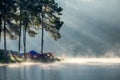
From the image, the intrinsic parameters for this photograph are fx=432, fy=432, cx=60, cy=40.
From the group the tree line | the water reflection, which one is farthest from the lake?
the tree line

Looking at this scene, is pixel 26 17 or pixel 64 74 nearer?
pixel 64 74

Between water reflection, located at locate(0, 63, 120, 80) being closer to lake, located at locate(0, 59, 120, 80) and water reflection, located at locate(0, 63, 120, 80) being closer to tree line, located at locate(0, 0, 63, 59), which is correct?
lake, located at locate(0, 59, 120, 80)

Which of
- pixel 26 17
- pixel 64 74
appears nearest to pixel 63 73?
pixel 64 74

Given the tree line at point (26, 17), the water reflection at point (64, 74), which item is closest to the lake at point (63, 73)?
the water reflection at point (64, 74)

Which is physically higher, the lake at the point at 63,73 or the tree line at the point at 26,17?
the tree line at the point at 26,17

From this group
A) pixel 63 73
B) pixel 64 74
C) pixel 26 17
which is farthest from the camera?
pixel 26 17

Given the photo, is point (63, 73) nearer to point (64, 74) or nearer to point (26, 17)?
point (64, 74)

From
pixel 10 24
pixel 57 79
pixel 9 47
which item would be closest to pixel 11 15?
pixel 10 24

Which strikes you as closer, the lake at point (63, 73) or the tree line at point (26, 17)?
the lake at point (63, 73)

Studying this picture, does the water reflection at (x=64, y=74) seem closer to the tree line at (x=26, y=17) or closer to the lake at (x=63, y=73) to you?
the lake at (x=63, y=73)

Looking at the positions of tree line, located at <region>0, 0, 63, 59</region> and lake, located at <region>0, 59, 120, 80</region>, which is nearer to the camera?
lake, located at <region>0, 59, 120, 80</region>

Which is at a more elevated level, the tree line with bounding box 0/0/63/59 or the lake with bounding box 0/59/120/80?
the tree line with bounding box 0/0/63/59

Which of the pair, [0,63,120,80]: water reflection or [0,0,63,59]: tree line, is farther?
[0,0,63,59]: tree line

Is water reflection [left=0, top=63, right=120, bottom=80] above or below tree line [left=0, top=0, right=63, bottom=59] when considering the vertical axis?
below
